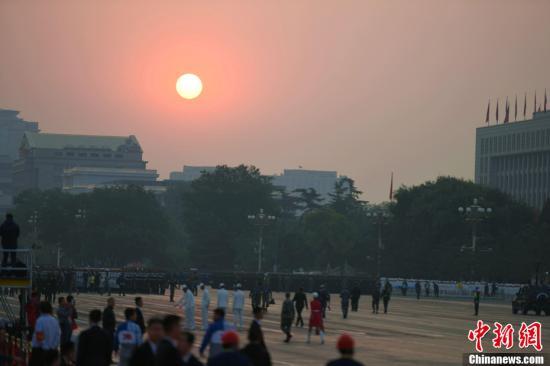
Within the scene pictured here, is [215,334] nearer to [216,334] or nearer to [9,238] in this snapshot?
[216,334]

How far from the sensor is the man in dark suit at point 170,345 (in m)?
16.6

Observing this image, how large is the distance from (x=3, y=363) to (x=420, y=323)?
35.7 metres

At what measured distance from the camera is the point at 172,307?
68.7 metres

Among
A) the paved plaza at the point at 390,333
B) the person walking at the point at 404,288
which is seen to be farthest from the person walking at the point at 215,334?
the person walking at the point at 404,288

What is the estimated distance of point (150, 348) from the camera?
17547mm

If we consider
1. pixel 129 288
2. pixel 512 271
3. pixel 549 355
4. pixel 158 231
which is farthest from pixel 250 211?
pixel 549 355

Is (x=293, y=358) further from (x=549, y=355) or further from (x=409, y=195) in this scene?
(x=409, y=195)

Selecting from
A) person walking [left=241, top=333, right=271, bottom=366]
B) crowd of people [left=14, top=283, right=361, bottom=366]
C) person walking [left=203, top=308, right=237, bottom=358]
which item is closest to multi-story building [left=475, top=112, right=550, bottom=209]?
crowd of people [left=14, top=283, right=361, bottom=366]

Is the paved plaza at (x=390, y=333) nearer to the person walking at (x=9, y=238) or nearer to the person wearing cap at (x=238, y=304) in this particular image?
the person wearing cap at (x=238, y=304)

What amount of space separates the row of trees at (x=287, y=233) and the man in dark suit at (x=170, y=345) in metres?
100

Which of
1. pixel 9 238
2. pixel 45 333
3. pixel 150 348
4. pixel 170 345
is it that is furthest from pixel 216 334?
pixel 9 238

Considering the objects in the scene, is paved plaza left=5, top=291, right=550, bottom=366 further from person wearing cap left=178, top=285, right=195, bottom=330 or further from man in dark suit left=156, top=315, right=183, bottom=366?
man in dark suit left=156, top=315, right=183, bottom=366

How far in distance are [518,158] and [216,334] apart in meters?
166

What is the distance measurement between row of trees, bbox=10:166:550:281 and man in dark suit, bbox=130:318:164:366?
9980 centimetres
